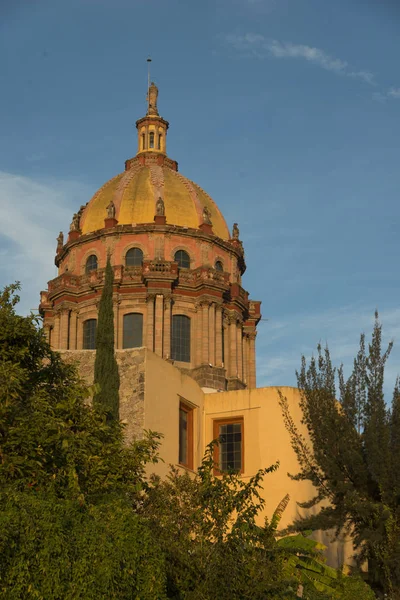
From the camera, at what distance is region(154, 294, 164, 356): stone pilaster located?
4910cm

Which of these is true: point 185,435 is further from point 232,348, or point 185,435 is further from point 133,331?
point 232,348

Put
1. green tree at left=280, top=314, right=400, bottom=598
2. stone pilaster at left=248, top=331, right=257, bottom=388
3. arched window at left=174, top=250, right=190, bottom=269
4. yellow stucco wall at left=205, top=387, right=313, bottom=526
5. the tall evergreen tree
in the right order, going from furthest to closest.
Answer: stone pilaster at left=248, top=331, right=257, bottom=388 < arched window at left=174, top=250, right=190, bottom=269 < yellow stucco wall at left=205, top=387, right=313, bottom=526 < the tall evergreen tree < green tree at left=280, top=314, right=400, bottom=598

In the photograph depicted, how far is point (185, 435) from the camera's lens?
3250 cm

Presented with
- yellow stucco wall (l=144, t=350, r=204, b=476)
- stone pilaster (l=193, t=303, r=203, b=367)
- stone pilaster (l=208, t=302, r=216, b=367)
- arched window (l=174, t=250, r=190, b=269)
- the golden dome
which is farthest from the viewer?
the golden dome

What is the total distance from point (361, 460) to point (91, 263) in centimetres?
3172

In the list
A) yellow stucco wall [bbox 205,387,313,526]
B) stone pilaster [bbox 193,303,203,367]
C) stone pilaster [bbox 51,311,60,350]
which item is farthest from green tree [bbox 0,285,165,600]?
stone pilaster [bbox 51,311,60,350]

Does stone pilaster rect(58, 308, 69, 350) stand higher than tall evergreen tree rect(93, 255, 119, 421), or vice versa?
stone pilaster rect(58, 308, 69, 350)

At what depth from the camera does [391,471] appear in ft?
77.7

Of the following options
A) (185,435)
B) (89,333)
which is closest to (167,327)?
(89,333)

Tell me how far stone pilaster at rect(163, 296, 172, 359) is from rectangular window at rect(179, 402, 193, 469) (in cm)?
1590

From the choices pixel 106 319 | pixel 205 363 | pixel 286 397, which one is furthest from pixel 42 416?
pixel 205 363

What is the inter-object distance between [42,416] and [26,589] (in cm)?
536

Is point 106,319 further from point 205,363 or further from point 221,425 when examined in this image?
point 205,363

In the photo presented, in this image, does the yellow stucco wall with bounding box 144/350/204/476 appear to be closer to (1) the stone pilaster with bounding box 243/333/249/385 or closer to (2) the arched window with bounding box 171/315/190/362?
(2) the arched window with bounding box 171/315/190/362
